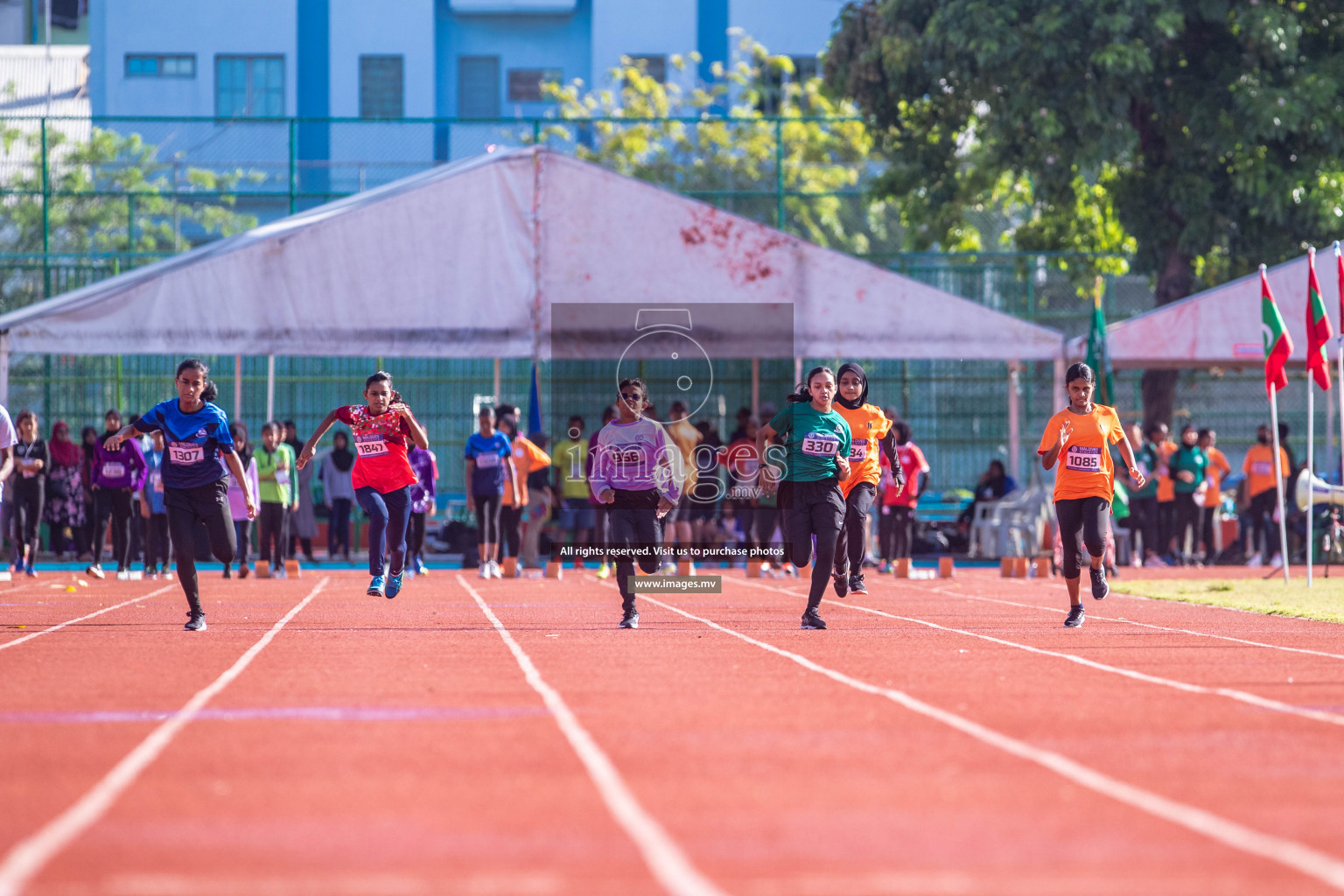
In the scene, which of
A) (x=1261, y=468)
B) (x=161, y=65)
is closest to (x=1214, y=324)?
(x=1261, y=468)

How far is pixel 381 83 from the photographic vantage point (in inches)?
1898

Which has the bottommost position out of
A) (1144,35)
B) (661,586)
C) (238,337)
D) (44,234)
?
(661,586)

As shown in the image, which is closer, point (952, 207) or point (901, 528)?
point (901, 528)

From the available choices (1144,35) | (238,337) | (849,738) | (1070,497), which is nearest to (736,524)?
(238,337)

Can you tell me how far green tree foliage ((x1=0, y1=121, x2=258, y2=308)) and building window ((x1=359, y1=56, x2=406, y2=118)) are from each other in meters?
15.3

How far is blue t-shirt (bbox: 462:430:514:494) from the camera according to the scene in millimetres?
20312

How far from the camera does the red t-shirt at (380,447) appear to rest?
14.7 meters

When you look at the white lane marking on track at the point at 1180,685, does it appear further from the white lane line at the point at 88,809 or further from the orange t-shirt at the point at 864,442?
the white lane line at the point at 88,809

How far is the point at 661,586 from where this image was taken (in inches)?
772

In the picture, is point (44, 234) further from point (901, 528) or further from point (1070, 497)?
point (1070, 497)

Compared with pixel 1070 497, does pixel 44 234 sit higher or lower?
higher

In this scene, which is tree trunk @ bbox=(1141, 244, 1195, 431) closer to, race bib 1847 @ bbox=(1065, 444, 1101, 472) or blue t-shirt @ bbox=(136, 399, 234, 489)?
race bib 1847 @ bbox=(1065, 444, 1101, 472)

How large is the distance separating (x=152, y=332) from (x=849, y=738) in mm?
15788

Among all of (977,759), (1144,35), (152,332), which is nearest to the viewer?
(977,759)
